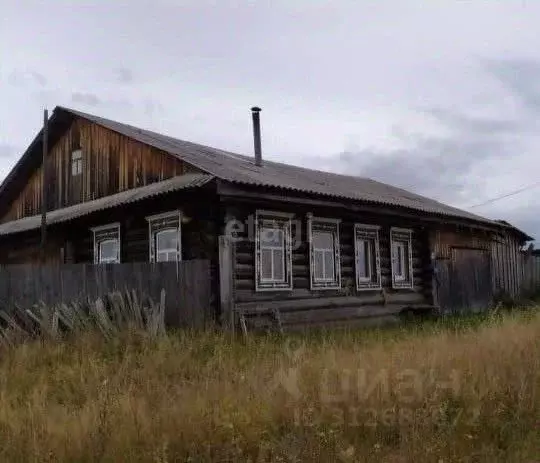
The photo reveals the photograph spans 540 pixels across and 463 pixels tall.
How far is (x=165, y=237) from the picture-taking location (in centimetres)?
1203

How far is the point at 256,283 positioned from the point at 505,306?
34.6 feet

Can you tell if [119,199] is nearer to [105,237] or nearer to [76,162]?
[105,237]

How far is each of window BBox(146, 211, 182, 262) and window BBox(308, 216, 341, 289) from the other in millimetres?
2819

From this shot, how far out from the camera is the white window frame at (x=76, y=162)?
622 inches

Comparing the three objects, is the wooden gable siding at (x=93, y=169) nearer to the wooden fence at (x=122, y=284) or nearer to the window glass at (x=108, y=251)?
the window glass at (x=108, y=251)

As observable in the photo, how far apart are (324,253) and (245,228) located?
2571 millimetres

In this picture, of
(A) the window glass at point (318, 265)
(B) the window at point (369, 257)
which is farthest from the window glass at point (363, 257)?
(A) the window glass at point (318, 265)

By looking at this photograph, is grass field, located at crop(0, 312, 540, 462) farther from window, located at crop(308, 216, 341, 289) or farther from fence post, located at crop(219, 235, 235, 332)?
window, located at crop(308, 216, 341, 289)

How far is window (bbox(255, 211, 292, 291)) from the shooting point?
11.5 m

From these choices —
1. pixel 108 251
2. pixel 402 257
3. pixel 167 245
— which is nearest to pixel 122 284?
pixel 167 245

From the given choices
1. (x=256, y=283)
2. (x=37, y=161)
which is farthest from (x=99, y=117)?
(x=256, y=283)

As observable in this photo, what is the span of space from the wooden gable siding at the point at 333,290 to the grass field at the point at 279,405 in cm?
357

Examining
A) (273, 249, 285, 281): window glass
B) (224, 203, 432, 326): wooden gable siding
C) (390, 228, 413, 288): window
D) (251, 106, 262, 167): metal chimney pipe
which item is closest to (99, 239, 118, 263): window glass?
(224, 203, 432, 326): wooden gable siding

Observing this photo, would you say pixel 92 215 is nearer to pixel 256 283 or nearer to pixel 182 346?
pixel 256 283
